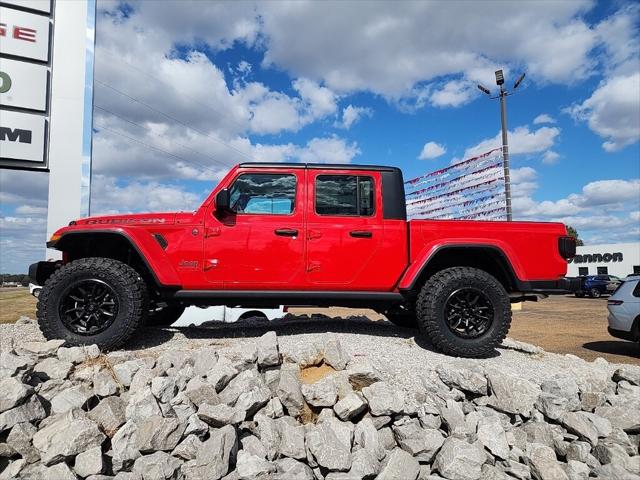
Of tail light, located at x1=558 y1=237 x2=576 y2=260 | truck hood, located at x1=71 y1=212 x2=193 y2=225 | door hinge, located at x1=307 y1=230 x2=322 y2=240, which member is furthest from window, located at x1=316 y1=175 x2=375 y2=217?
tail light, located at x1=558 y1=237 x2=576 y2=260

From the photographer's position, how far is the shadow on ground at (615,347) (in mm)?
8047

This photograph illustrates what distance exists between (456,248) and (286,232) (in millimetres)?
1894

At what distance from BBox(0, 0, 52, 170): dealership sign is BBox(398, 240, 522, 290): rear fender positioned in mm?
6957

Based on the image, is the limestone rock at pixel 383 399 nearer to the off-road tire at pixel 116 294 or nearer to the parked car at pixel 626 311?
Result: the off-road tire at pixel 116 294

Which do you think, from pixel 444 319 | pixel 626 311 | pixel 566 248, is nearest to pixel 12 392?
pixel 444 319

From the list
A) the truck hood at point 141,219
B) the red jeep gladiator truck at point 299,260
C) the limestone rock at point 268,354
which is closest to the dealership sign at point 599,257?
the red jeep gladiator truck at point 299,260

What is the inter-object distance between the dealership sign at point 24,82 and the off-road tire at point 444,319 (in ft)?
23.7

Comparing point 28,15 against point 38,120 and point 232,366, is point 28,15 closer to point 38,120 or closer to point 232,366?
point 38,120

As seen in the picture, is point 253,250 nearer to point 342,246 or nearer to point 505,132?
point 342,246

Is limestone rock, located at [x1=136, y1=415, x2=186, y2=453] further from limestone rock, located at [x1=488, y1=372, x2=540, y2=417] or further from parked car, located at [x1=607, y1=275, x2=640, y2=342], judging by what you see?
parked car, located at [x1=607, y1=275, x2=640, y2=342]

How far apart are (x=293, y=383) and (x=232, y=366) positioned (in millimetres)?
553

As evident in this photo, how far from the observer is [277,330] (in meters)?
5.07

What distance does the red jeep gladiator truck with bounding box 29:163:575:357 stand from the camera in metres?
4.08

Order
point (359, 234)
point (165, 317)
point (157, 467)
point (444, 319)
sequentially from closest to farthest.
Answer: point (157, 467), point (444, 319), point (359, 234), point (165, 317)
